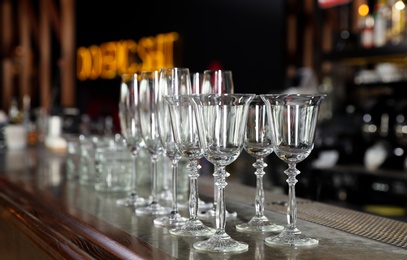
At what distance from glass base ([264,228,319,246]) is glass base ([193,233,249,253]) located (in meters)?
0.06

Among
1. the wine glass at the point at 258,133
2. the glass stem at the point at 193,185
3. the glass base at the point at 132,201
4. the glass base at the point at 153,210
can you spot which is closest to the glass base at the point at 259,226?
the wine glass at the point at 258,133

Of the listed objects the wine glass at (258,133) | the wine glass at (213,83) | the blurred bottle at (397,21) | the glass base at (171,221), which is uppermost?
the blurred bottle at (397,21)

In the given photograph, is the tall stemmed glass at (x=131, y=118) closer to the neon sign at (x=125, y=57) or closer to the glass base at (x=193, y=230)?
the glass base at (x=193, y=230)

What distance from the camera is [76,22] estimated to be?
9.80m

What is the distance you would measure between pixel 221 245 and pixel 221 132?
0.22 metres

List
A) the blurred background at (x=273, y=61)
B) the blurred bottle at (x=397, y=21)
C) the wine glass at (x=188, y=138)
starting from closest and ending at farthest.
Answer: the wine glass at (x=188, y=138)
the blurred bottle at (x=397, y=21)
the blurred background at (x=273, y=61)

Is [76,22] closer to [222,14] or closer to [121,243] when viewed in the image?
[222,14]

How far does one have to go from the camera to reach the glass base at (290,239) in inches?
46.3

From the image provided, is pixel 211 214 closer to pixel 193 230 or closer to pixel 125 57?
pixel 193 230

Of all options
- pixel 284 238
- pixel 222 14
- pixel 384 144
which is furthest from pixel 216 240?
pixel 222 14

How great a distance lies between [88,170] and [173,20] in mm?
5379

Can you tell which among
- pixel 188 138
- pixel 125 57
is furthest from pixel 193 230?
pixel 125 57

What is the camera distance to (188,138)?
4.10ft

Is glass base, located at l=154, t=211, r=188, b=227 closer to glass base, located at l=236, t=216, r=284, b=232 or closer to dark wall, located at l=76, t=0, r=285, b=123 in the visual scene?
glass base, located at l=236, t=216, r=284, b=232
